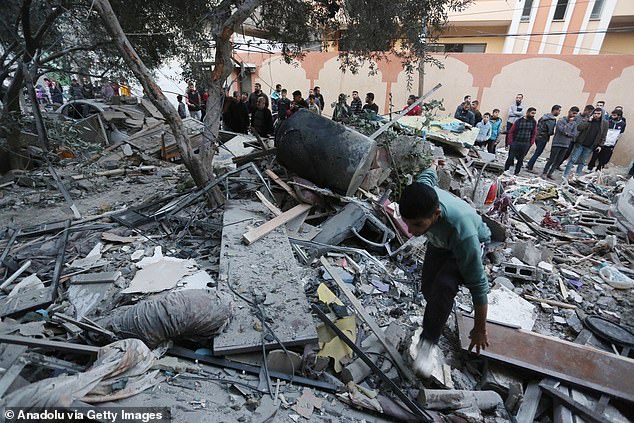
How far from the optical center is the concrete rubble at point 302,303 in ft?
7.06

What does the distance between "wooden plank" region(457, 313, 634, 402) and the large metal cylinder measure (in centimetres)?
253

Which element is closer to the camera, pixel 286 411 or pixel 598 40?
pixel 286 411

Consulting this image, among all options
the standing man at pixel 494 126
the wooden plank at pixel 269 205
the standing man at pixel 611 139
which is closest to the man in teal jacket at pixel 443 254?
the wooden plank at pixel 269 205

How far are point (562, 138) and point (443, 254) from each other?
8171mm

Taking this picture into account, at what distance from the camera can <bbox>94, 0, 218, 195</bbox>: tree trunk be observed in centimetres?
352

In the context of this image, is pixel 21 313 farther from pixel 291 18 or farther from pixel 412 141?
pixel 291 18

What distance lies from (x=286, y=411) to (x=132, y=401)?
0.91m

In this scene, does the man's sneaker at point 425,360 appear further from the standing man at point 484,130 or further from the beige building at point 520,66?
the standing man at point 484,130

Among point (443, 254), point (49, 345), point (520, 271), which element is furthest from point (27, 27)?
point (520, 271)

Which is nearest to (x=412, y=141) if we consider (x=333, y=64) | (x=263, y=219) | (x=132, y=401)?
(x=263, y=219)

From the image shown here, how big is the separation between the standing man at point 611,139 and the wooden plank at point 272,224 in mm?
8902

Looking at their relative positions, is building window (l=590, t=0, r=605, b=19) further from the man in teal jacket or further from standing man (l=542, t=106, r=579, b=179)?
the man in teal jacket

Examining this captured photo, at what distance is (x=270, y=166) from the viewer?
5.61m

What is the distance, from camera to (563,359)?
8.41 ft
